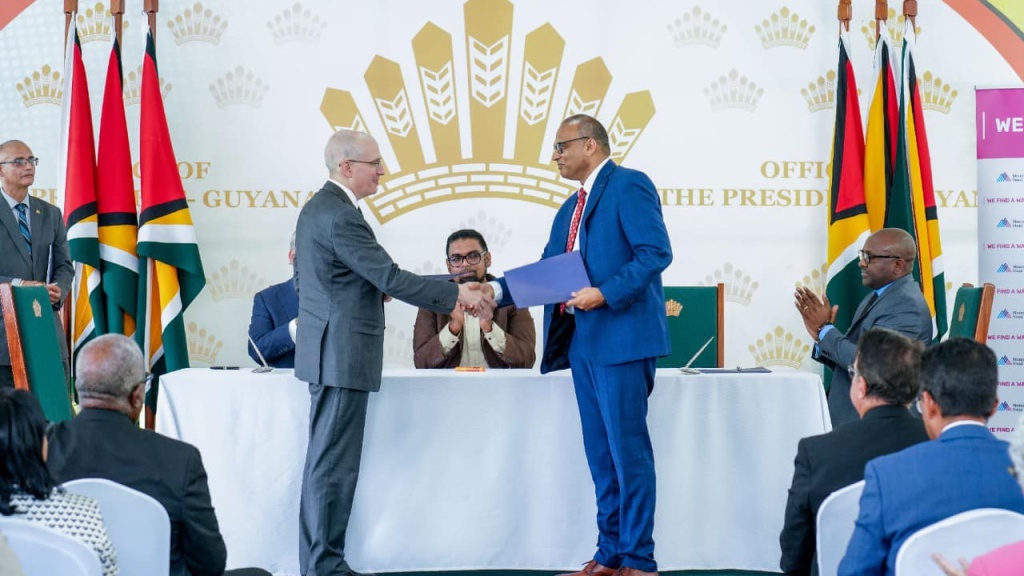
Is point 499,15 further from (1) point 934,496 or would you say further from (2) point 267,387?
(1) point 934,496

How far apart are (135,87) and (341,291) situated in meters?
2.44

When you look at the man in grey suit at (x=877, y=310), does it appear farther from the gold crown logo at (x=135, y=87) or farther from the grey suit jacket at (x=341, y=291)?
the gold crown logo at (x=135, y=87)

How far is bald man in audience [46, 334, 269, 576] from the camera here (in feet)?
6.41

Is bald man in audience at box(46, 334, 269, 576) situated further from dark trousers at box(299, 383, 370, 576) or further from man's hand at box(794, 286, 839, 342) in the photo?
man's hand at box(794, 286, 839, 342)

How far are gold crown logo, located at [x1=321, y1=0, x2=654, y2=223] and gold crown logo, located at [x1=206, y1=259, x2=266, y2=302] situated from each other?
72cm

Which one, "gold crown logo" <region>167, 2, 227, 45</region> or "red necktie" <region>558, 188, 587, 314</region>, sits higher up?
"gold crown logo" <region>167, 2, 227, 45</region>

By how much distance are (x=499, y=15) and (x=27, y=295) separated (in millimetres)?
2681

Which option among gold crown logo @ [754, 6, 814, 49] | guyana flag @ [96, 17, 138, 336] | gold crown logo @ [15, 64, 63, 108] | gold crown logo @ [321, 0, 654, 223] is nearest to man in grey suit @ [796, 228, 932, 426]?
gold crown logo @ [321, 0, 654, 223]

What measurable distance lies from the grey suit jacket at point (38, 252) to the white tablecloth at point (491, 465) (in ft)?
4.10

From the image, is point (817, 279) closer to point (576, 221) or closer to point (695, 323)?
point (695, 323)

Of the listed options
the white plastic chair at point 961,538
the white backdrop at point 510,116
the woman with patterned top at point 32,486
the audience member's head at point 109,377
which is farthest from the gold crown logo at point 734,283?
the woman with patterned top at point 32,486

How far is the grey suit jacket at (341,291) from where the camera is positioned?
10.7ft

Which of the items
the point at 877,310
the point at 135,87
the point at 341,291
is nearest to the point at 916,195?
the point at 877,310

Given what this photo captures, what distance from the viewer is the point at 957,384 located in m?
1.81
